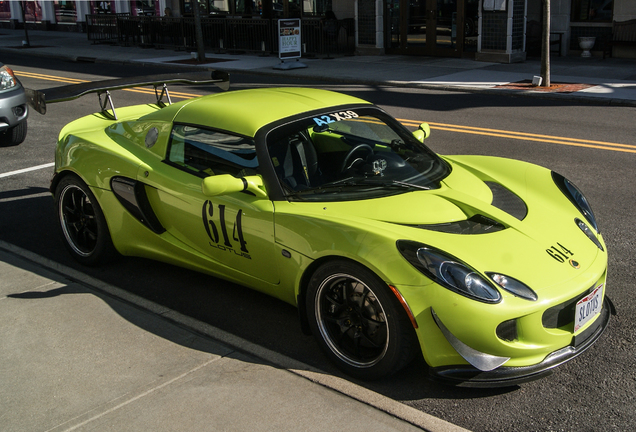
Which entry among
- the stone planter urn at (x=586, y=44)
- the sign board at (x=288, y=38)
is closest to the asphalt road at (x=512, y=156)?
the sign board at (x=288, y=38)

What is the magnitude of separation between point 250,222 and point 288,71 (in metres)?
15.2

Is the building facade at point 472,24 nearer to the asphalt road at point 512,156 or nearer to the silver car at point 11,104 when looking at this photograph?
the asphalt road at point 512,156

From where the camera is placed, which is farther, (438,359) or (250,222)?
(250,222)

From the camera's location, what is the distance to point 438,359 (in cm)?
351

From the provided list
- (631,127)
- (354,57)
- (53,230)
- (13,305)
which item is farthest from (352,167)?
(354,57)

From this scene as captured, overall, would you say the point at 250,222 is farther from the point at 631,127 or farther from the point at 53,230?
the point at 631,127

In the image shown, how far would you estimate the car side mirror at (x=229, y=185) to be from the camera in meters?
4.09

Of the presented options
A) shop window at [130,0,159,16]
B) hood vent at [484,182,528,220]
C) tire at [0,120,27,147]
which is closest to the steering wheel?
hood vent at [484,182,528,220]

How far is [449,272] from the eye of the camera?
3.49 metres

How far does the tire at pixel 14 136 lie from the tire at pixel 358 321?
26.1 feet

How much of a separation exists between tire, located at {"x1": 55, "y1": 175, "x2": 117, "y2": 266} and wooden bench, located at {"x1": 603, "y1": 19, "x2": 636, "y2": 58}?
17008 mm

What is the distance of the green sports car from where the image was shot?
348 cm

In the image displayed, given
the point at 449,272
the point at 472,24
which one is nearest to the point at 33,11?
the point at 472,24

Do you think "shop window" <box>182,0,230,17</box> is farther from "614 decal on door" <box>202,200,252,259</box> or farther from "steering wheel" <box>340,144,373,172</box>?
"614 decal on door" <box>202,200,252,259</box>
